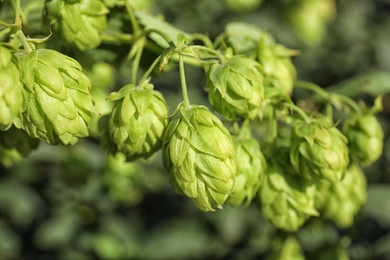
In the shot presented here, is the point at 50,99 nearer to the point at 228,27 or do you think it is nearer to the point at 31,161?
the point at 228,27

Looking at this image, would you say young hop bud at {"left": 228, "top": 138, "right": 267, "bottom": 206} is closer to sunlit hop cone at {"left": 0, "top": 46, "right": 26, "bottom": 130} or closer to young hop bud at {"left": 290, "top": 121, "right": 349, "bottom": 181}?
young hop bud at {"left": 290, "top": 121, "right": 349, "bottom": 181}

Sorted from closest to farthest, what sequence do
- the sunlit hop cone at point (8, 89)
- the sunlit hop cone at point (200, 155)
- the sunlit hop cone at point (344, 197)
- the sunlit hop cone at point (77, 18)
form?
the sunlit hop cone at point (8, 89) → the sunlit hop cone at point (200, 155) → the sunlit hop cone at point (77, 18) → the sunlit hop cone at point (344, 197)

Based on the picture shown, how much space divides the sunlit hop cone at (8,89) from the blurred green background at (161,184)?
2.50 metres

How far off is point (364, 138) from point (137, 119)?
91 centimetres

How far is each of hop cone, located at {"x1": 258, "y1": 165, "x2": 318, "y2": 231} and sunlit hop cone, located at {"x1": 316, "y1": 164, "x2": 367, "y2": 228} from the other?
0.23 metres

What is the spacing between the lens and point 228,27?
113 inches

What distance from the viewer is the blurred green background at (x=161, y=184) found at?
5.12 m

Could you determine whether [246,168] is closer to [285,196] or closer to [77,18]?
[285,196]

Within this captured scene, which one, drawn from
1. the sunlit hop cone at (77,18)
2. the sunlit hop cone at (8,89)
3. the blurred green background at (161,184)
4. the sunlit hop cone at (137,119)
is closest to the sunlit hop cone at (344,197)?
the sunlit hop cone at (137,119)

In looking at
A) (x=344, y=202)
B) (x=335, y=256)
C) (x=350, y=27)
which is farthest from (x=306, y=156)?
(x=350, y=27)

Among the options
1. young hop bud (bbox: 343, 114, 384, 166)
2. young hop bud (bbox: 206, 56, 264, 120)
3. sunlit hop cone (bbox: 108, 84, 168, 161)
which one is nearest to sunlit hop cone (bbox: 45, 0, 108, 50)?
sunlit hop cone (bbox: 108, 84, 168, 161)

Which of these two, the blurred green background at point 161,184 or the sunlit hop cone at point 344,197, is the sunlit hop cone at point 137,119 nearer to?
the sunlit hop cone at point 344,197

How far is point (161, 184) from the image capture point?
6.06 m

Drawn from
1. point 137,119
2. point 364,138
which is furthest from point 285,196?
point 137,119
